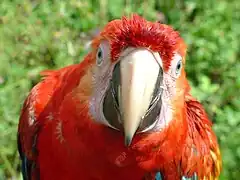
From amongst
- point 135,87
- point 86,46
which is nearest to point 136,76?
point 135,87

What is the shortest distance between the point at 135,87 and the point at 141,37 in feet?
0.56

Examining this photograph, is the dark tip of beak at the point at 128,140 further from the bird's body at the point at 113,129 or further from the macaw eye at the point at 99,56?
the macaw eye at the point at 99,56

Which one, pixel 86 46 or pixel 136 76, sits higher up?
pixel 136 76

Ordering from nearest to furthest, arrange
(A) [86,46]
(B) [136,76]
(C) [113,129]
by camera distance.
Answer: (B) [136,76]
(C) [113,129]
(A) [86,46]

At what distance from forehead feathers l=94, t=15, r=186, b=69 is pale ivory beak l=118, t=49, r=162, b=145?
0.04 m

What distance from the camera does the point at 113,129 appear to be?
1968 mm

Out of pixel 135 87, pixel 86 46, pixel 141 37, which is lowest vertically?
pixel 86 46

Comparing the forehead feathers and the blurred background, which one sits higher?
the forehead feathers

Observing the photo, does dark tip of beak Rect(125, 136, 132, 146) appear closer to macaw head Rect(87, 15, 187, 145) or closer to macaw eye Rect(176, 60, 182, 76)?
macaw head Rect(87, 15, 187, 145)

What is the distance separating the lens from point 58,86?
7.82ft

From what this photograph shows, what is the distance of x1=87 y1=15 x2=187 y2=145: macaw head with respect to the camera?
1.85 metres

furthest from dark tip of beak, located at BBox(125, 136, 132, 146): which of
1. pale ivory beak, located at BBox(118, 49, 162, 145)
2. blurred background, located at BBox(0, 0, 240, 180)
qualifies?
blurred background, located at BBox(0, 0, 240, 180)

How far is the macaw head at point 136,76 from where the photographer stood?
185cm

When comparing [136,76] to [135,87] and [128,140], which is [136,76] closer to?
[135,87]
